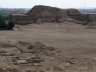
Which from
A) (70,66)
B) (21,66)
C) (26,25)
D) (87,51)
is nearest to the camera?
(21,66)

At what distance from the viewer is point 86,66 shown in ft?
52.4

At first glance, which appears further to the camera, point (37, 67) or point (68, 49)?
point (68, 49)

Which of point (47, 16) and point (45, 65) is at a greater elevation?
point (47, 16)

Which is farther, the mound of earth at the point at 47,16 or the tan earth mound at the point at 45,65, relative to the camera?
the mound of earth at the point at 47,16

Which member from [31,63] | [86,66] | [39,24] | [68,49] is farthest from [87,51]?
[39,24]

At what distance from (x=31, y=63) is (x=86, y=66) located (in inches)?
151

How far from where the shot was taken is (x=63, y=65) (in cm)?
1609

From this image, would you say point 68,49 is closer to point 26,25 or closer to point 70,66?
point 70,66

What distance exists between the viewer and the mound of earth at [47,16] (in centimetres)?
4662

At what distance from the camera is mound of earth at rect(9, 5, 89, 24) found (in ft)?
153

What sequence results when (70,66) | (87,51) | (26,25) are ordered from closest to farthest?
(70,66) < (87,51) < (26,25)

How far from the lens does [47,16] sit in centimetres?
4738

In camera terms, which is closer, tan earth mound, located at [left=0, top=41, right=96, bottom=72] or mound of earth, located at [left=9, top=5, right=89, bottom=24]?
tan earth mound, located at [left=0, top=41, right=96, bottom=72]

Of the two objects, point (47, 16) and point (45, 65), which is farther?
point (47, 16)
